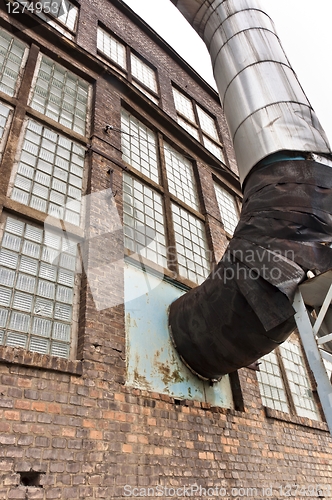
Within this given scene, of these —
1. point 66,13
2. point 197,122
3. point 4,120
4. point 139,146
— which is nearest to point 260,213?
point 4,120

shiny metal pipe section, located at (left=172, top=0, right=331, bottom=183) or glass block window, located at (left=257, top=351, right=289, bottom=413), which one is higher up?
shiny metal pipe section, located at (left=172, top=0, right=331, bottom=183)

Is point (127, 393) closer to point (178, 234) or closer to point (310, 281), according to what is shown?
point (310, 281)

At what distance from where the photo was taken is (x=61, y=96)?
6.22m

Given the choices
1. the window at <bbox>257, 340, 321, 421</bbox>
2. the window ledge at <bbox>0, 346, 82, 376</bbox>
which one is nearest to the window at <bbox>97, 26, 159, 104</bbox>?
the window at <bbox>257, 340, 321, 421</bbox>

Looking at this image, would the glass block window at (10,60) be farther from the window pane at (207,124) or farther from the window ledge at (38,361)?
the window pane at (207,124)

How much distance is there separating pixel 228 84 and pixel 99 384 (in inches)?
176

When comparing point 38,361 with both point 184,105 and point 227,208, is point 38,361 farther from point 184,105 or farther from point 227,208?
point 184,105

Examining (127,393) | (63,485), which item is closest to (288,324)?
(127,393)

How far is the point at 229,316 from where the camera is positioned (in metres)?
3.94

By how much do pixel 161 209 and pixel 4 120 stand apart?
9.59 feet

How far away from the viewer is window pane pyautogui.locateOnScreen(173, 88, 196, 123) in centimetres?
1029

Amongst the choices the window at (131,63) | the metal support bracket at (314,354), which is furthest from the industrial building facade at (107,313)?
the metal support bracket at (314,354)

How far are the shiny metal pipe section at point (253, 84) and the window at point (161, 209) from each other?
1965mm

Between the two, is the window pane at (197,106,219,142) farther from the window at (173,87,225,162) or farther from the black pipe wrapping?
the black pipe wrapping
